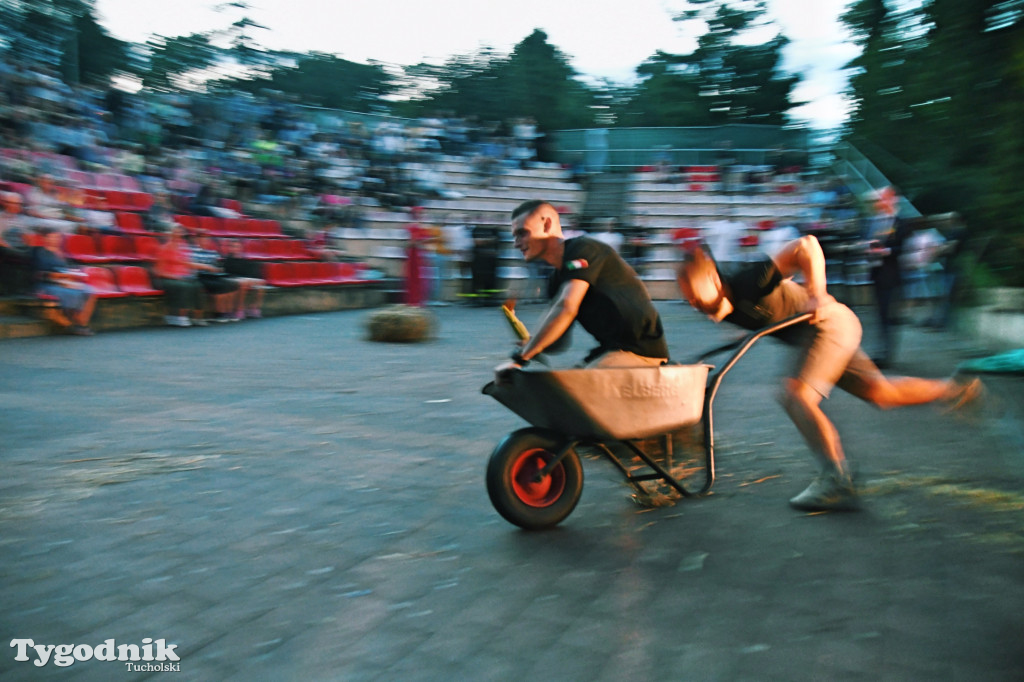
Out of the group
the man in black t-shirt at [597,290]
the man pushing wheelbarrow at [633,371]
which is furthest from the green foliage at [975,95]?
the man in black t-shirt at [597,290]

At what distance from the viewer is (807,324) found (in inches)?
174

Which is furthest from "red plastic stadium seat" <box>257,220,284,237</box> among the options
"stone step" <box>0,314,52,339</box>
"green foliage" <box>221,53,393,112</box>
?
"green foliage" <box>221,53,393,112</box>

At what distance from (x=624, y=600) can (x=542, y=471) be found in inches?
34.4

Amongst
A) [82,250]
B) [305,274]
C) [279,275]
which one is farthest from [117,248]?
[305,274]

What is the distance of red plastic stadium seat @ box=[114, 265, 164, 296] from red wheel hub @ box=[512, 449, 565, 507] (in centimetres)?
1124

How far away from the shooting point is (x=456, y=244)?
21.4 m

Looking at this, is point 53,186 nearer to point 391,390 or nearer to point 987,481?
point 391,390

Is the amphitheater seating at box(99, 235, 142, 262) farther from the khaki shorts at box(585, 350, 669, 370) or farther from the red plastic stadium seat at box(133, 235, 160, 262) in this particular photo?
the khaki shorts at box(585, 350, 669, 370)

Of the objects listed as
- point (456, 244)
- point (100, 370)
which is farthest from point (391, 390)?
point (456, 244)

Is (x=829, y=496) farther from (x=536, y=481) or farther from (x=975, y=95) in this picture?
(x=975, y=95)

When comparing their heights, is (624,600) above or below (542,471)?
below

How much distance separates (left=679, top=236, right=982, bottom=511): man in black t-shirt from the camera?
428cm

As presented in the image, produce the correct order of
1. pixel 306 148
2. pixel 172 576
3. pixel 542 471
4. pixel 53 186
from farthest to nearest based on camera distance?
pixel 306 148, pixel 53 186, pixel 542 471, pixel 172 576

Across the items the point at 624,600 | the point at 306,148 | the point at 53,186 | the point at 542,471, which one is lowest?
the point at 624,600
